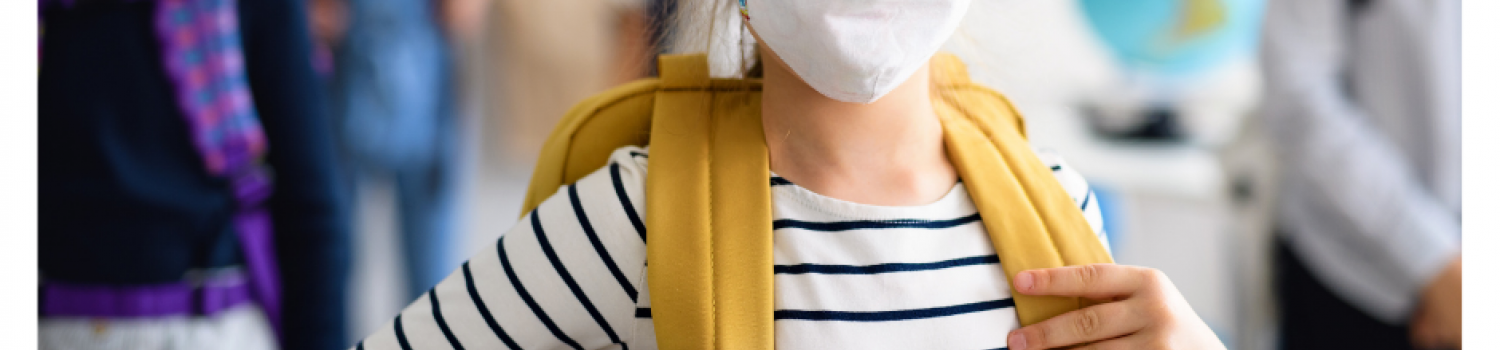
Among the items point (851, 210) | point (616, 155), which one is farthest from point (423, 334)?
point (851, 210)

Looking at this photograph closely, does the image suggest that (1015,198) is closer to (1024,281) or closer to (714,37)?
(1024,281)

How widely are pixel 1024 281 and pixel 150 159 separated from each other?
0.84 m

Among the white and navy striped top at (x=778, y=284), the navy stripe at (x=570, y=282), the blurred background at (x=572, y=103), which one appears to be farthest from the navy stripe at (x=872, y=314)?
the blurred background at (x=572, y=103)

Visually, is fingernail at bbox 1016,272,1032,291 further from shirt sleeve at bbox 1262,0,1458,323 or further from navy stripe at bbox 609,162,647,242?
shirt sleeve at bbox 1262,0,1458,323

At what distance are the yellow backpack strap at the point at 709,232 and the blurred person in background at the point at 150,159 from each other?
543 mm

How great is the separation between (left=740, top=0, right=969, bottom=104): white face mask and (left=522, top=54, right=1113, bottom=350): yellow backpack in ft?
0.29

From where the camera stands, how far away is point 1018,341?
54 cm

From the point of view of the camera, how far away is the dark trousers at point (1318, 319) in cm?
135

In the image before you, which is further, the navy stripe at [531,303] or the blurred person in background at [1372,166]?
the blurred person in background at [1372,166]

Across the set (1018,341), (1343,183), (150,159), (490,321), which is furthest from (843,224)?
(1343,183)

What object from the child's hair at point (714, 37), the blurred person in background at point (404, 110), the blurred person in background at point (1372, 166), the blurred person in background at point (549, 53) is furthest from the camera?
the blurred person in background at point (549, 53)

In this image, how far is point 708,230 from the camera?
1.73 ft

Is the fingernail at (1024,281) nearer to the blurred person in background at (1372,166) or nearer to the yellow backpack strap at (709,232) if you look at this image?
the yellow backpack strap at (709,232)

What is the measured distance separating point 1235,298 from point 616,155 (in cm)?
188
